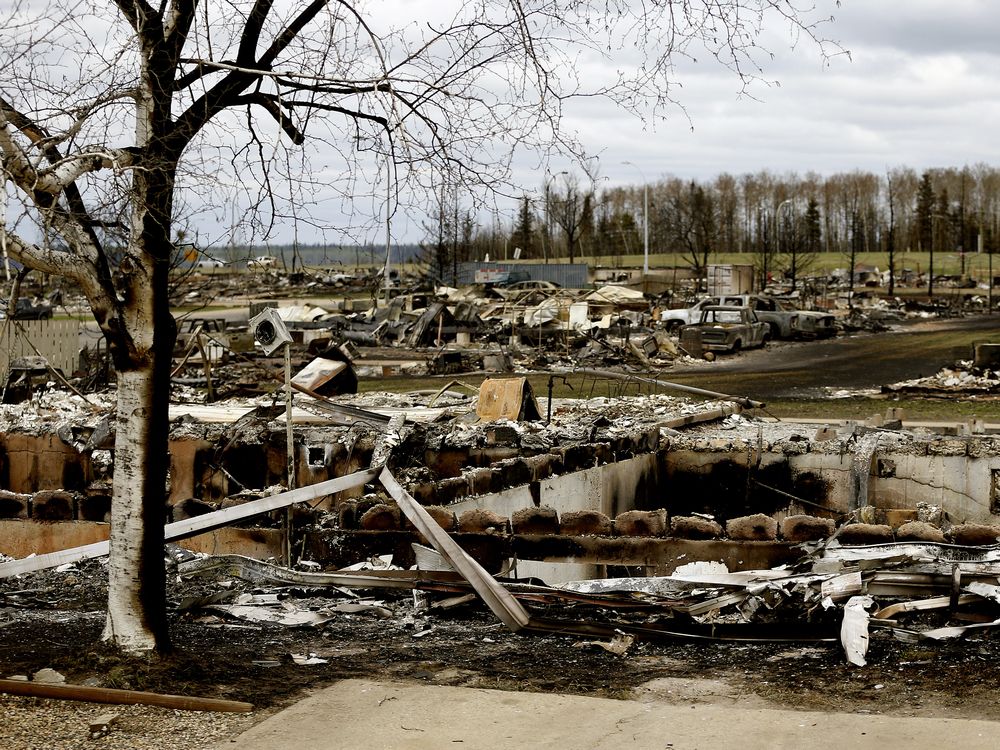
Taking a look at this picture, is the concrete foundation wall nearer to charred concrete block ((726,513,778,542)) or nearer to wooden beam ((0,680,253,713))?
charred concrete block ((726,513,778,542))

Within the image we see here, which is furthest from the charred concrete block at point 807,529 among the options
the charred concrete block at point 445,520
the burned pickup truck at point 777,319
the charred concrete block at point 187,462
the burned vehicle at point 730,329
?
the burned pickup truck at point 777,319

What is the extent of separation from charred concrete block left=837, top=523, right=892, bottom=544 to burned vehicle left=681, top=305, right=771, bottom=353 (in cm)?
2650

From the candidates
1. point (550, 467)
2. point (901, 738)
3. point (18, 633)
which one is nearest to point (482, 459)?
point (550, 467)

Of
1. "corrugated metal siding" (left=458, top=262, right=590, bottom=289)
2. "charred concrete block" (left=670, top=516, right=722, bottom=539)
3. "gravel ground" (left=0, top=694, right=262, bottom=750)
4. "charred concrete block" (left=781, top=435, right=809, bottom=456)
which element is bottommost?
"charred concrete block" (left=781, top=435, right=809, bottom=456)

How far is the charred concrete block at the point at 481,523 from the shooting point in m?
9.20

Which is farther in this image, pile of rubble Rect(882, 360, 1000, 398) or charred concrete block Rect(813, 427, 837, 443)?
pile of rubble Rect(882, 360, 1000, 398)

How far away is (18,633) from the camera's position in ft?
23.9

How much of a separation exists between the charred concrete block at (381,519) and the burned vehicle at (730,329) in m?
26.0

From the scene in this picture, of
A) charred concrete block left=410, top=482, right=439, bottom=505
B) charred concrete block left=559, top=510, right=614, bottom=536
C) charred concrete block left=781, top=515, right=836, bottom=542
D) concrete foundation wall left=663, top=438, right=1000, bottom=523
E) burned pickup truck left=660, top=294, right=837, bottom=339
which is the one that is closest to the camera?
charred concrete block left=781, top=515, right=836, bottom=542

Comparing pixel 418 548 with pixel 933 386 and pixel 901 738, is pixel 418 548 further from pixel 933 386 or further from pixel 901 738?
pixel 933 386

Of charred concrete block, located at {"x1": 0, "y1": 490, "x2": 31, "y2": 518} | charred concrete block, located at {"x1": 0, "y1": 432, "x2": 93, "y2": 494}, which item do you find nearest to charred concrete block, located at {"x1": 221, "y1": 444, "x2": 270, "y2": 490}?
charred concrete block, located at {"x1": 0, "y1": 432, "x2": 93, "y2": 494}

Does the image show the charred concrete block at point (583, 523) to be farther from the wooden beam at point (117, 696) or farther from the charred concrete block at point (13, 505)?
the charred concrete block at point (13, 505)

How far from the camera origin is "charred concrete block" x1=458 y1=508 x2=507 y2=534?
30.2ft

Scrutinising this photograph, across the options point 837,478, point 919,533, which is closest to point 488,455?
point 837,478
